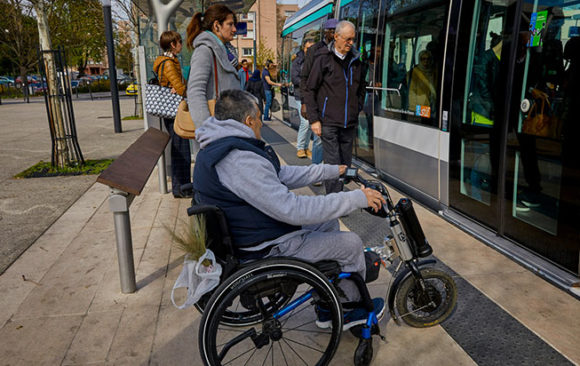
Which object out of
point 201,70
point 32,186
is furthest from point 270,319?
point 32,186

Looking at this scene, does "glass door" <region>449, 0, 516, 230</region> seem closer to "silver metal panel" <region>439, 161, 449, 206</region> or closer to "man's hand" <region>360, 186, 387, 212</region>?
"silver metal panel" <region>439, 161, 449, 206</region>

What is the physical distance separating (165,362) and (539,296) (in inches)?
99.3

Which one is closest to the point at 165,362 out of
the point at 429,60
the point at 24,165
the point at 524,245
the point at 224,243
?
the point at 224,243

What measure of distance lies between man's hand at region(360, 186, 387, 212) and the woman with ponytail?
200 cm

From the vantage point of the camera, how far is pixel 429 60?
5008mm

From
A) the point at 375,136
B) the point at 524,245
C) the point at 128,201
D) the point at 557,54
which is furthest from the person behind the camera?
the point at 375,136

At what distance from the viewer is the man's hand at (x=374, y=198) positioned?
2.18 meters

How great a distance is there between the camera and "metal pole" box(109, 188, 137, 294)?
3020 millimetres

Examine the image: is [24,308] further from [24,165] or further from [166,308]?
[24,165]

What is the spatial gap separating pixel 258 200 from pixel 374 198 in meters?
0.55

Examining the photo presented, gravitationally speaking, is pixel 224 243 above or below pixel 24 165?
above

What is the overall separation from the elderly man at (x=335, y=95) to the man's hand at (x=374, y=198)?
249cm

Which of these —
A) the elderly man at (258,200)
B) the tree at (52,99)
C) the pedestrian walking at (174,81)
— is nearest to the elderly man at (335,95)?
the pedestrian walking at (174,81)

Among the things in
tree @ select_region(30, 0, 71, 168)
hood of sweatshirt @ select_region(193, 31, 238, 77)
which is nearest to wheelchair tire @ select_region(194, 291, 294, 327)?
hood of sweatshirt @ select_region(193, 31, 238, 77)
